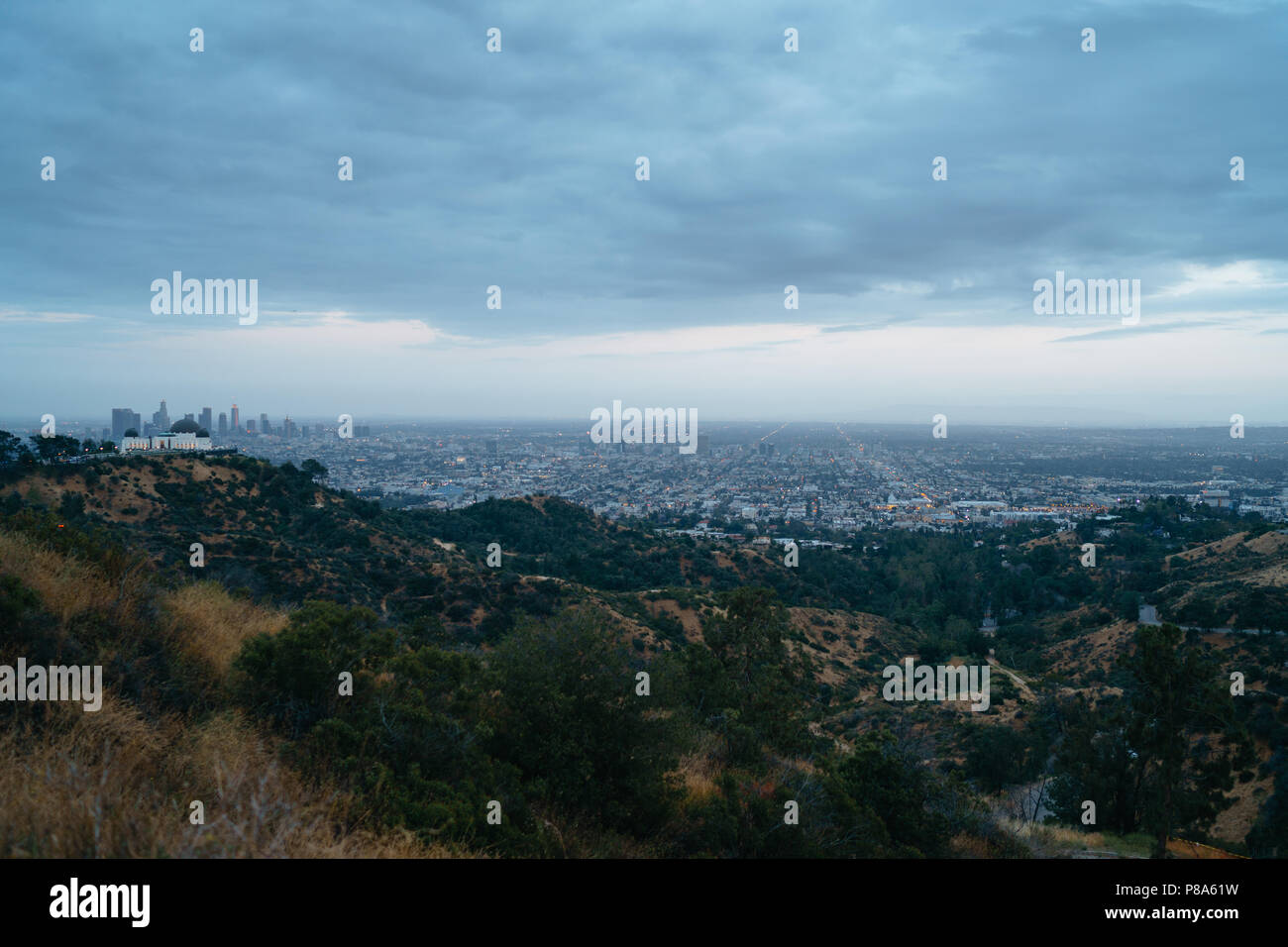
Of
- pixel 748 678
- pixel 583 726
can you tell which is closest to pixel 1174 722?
pixel 748 678

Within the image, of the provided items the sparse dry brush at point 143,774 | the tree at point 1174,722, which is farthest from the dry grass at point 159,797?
the tree at point 1174,722

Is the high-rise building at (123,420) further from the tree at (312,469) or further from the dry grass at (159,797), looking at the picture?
the dry grass at (159,797)

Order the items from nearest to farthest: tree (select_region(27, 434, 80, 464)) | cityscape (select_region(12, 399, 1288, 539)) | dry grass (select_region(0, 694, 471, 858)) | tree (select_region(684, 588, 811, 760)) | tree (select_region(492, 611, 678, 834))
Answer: dry grass (select_region(0, 694, 471, 858)), tree (select_region(492, 611, 678, 834)), tree (select_region(684, 588, 811, 760)), tree (select_region(27, 434, 80, 464)), cityscape (select_region(12, 399, 1288, 539))

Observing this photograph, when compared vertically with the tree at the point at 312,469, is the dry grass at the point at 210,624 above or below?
below

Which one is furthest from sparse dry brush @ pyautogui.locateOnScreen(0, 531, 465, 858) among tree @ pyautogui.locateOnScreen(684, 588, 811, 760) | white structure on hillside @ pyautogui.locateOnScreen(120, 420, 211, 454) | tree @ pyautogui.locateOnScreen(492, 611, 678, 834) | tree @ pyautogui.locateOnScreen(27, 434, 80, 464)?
white structure on hillside @ pyautogui.locateOnScreen(120, 420, 211, 454)

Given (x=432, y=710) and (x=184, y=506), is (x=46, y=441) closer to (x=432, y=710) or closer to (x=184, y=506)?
(x=184, y=506)

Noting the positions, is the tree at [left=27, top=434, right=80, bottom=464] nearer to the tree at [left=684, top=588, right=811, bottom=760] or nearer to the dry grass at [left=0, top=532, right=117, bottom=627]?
the dry grass at [left=0, top=532, right=117, bottom=627]

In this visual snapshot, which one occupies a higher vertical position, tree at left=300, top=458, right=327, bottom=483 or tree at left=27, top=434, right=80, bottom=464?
tree at left=27, top=434, right=80, bottom=464

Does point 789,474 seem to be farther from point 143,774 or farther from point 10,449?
point 143,774

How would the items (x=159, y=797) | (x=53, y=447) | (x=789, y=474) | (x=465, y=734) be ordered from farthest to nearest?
(x=789, y=474)
(x=53, y=447)
(x=465, y=734)
(x=159, y=797)
